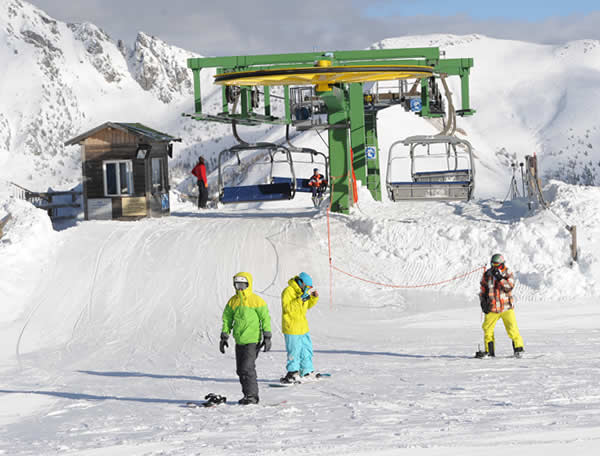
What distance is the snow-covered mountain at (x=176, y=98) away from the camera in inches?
2457

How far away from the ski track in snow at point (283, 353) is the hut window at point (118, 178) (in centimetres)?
176

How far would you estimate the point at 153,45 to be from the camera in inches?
4670

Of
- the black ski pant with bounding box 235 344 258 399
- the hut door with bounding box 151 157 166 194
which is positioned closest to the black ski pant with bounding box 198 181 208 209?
the hut door with bounding box 151 157 166 194

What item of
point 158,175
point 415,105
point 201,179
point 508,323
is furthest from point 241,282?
point 201,179

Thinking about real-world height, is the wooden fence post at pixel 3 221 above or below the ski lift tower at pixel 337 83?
below

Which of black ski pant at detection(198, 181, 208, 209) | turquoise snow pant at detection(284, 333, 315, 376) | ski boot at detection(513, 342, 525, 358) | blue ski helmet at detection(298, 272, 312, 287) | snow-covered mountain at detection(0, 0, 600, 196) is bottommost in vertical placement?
ski boot at detection(513, 342, 525, 358)

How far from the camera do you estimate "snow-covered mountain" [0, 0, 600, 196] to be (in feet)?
205

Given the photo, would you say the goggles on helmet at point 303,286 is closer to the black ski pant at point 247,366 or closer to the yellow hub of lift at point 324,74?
the black ski pant at point 247,366

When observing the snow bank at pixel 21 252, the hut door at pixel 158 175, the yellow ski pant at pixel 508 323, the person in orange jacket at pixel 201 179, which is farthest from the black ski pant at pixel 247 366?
the person in orange jacket at pixel 201 179

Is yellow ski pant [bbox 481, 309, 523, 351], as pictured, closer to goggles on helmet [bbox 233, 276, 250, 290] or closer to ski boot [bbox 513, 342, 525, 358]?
ski boot [bbox 513, 342, 525, 358]

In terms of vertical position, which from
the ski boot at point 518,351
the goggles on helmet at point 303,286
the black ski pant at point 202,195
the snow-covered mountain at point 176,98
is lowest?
the ski boot at point 518,351

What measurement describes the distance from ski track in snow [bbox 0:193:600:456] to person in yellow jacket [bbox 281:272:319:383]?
1.34 ft

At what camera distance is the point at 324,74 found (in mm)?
14062

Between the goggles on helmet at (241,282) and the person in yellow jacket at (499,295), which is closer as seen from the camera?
the goggles on helmet at (241,282)
